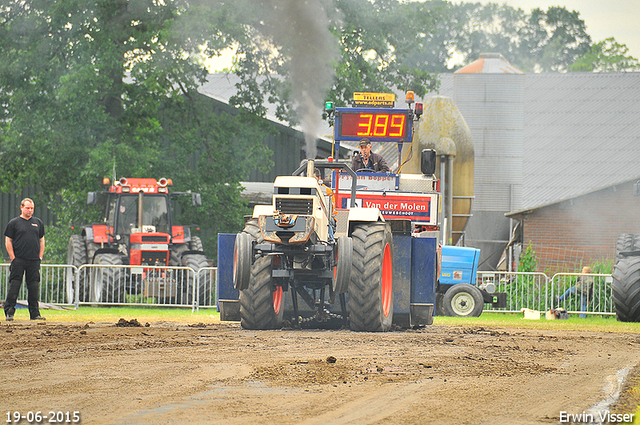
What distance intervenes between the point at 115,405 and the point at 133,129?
19834 millimetres

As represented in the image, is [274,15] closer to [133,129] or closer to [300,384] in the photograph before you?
[133,129]

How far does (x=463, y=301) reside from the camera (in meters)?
19.2

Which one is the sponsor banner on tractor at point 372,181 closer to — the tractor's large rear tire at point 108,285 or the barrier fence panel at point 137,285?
the barrier fence panel at point 137,285

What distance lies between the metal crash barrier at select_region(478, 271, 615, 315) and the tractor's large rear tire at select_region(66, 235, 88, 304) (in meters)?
8.77

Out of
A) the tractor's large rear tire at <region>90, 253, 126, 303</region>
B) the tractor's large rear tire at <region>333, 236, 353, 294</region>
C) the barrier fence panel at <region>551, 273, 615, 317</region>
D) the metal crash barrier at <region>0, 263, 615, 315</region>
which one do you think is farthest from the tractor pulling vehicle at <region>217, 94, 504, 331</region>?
the tractor's large rear tire at <region>90, 253, 126, 303</region>

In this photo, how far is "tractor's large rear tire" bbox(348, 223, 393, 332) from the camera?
11781mm

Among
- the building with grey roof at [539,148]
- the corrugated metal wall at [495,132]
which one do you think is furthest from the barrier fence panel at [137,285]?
the corrugated metal wall at [495,132]

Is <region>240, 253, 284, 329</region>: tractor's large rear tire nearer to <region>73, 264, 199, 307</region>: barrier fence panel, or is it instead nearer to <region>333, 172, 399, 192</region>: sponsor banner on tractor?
<region>333, 172, 399, 192</region>: sponsor banner on tractor

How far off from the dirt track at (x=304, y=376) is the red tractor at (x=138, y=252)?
8322mm

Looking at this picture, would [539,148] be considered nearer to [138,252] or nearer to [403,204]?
[138,252]

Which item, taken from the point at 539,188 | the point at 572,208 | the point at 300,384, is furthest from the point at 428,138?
the point at 300,384

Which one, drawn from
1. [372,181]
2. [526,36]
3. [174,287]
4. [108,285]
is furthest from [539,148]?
[526,36]

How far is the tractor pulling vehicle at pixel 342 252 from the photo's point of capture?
11641 mm

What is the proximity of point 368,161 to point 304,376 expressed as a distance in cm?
742
